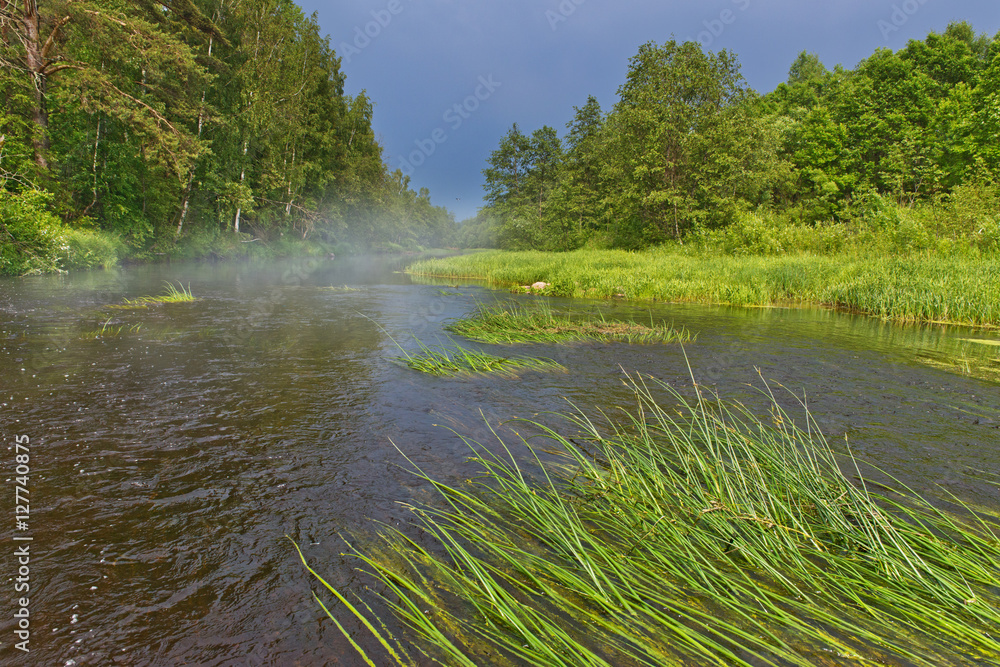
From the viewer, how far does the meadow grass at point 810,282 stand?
12.8 metres

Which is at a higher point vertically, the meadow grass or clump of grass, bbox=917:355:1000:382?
the meadow grass

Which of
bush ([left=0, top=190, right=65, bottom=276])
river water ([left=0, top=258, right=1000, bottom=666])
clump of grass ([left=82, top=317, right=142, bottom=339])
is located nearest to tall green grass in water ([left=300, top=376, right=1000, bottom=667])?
river water ([left=0, top=258, right=1000, bottom=666])

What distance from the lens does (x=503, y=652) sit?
7.65 feet

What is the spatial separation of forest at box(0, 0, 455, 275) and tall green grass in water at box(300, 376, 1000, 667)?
2110cm

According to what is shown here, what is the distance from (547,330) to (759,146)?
34.6m

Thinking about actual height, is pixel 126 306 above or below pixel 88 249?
below

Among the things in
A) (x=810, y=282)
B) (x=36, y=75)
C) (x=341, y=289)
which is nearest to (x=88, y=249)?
(x=36, y=75)

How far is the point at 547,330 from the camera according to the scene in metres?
10.7

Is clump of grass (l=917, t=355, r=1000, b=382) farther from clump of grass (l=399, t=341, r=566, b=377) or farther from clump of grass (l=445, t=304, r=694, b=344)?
clump of grass (l=399, t=341, r=566, b=377)

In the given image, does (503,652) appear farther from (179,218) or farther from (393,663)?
(179,218)

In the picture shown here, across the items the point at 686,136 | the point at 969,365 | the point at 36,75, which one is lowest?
the point at 969,365

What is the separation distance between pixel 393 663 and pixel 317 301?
46.3 feet

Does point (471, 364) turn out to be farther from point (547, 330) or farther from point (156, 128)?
point (156, 128)

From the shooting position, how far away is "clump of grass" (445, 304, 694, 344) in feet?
33.2
